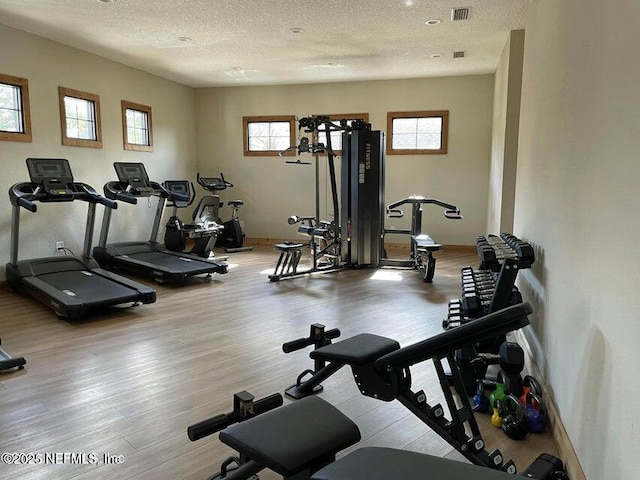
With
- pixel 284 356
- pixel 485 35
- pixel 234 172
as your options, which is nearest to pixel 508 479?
pixel 284 356

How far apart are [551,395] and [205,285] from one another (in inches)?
168

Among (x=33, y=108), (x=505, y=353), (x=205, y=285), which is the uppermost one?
(x=33, y=108)

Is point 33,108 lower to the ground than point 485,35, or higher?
lower

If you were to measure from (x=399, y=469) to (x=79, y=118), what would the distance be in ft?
22.6

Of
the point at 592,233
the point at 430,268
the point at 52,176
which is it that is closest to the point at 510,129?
the point at 430,268

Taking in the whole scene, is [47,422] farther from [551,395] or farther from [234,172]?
[234,172]

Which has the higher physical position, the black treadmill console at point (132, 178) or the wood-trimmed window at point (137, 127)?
the wood-trimmed window at point (137, 127)

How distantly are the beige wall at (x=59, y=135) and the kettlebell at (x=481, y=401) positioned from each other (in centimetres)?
548

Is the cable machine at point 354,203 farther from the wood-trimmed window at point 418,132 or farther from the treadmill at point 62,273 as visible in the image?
the treadmill at point 62,273

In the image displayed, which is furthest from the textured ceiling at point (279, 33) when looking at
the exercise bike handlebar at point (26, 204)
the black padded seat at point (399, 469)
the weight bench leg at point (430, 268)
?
the black padded seat at point (399, 469)

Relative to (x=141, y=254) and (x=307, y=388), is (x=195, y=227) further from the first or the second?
(x=307, y=388)

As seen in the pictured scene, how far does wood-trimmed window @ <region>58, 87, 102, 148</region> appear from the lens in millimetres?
6215

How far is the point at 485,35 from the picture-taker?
5.70 m

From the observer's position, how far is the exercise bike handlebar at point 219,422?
170 centimetres
